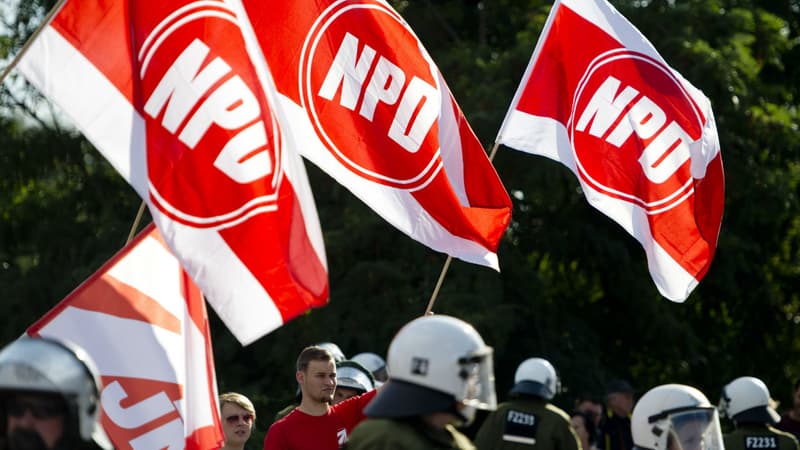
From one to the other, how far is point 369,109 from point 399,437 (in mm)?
3815

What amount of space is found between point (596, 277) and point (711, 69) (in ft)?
11.7

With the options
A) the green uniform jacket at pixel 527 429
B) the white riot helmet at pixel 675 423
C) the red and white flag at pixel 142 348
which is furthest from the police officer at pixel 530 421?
the red and white flag at pixel 142 348

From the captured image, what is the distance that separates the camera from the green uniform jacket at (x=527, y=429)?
9.19 metres

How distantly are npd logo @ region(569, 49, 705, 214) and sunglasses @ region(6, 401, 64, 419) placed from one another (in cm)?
552

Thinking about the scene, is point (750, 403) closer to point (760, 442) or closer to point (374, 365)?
point (760, 442)

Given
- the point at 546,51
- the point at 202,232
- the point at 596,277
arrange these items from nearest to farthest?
the point at 202,232, the point at 546,51, the point at 596,277

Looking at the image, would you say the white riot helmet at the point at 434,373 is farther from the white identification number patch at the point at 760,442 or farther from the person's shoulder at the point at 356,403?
the white identification number patch at the point at 760,442

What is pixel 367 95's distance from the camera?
8.76 meters

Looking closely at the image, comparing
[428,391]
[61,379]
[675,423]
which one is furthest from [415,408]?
[675,423]

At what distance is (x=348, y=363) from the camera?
408 inches

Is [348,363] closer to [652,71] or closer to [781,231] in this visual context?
[652,71]

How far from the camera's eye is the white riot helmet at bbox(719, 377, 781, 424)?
385 inches

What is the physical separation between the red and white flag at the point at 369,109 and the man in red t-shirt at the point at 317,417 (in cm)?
92

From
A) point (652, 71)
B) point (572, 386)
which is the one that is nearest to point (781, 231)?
point (572, 386)
